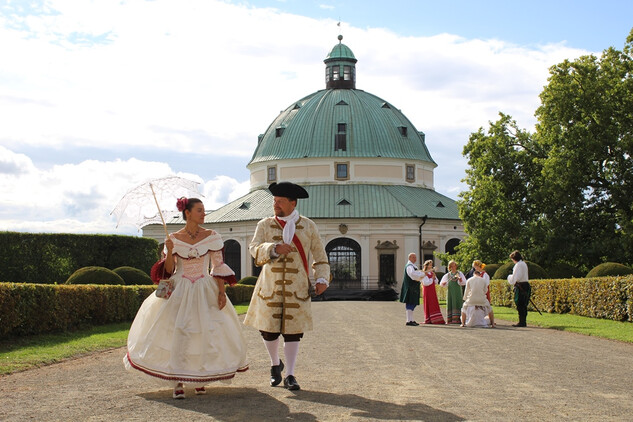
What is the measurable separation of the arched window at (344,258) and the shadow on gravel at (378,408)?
61.1 meters

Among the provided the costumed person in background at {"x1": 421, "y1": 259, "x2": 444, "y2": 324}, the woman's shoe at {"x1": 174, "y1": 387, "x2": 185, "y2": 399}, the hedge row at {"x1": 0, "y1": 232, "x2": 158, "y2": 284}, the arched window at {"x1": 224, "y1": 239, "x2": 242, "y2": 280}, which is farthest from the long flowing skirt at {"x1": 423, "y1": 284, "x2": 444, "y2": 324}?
the arched window at {"x1": 224, "y1": 239, "x2": 242, "y2": 280}

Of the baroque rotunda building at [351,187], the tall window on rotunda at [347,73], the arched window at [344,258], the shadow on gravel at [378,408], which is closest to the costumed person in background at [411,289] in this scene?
the shadow on gravel at [378,408]

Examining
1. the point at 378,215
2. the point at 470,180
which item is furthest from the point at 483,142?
the point at 378,215

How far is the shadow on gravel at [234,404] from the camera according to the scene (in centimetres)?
730

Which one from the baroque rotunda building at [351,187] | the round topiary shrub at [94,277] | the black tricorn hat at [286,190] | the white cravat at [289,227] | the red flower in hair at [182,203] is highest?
the baroque rotunda building at [351,187]

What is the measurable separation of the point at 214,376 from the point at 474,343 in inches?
289

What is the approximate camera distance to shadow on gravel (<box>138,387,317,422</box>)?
730 cm

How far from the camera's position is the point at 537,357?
12.3 m

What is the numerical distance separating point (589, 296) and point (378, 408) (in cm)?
1772

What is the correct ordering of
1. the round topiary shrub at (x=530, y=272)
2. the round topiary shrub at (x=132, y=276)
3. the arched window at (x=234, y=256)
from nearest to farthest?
the round topiary shrub at (x=132, y=276), the round topiary shrub at (x=530, y=272), the arched window at (x=234, y=256)

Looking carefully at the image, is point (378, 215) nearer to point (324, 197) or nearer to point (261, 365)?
point (324, 197)

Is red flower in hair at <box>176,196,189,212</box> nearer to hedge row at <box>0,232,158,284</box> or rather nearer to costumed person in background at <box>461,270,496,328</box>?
costumed person in background at <box>461,270,496,328</box>

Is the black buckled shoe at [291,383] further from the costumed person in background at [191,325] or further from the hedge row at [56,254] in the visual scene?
the hedge row at [56,254]

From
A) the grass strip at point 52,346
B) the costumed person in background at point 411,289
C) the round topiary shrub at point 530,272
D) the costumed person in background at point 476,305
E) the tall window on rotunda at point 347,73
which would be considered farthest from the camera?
the tall window on rotunda at point 347,73
